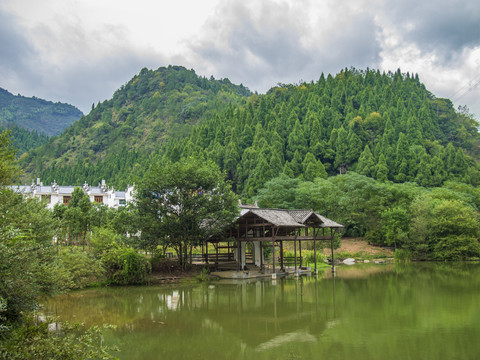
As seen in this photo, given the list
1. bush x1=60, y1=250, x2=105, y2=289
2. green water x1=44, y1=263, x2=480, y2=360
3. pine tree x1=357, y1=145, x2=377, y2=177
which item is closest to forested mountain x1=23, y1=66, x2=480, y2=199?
pine tree x1=357, y1=145, x2=377, y2=177

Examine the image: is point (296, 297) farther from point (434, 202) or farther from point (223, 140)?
point (223, 140)

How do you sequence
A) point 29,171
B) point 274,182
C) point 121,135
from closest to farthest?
point 274,182 < point 29,171 < point 121,135

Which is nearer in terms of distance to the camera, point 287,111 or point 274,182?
point 274,182

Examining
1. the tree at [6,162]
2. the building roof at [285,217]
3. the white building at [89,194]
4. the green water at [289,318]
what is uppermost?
the white building at [89,194]

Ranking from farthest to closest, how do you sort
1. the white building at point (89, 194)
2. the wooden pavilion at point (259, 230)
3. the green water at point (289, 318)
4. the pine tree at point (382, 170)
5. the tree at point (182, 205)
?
the pine tree at point (382, 170) < the white building at point (89, 194) < the wooden pavilion at point (259, 230) < the tree at point (182, 205) < the green water at point (289, 318)

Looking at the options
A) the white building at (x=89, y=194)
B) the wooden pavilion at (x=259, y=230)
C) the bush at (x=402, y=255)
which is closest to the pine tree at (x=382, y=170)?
the bush at (x=402, y=255)

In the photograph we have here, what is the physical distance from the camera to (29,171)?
104 meters

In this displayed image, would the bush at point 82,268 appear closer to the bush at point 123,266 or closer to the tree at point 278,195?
the bush at point 123,266

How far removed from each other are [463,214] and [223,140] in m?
41.7

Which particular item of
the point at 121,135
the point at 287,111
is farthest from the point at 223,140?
the point at 121,135

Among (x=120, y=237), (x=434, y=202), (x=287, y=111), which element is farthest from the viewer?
(x=287, y=111)

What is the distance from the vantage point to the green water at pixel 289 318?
32.3 ft

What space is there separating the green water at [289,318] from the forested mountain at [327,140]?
34847 mm

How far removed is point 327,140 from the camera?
66562 mm
